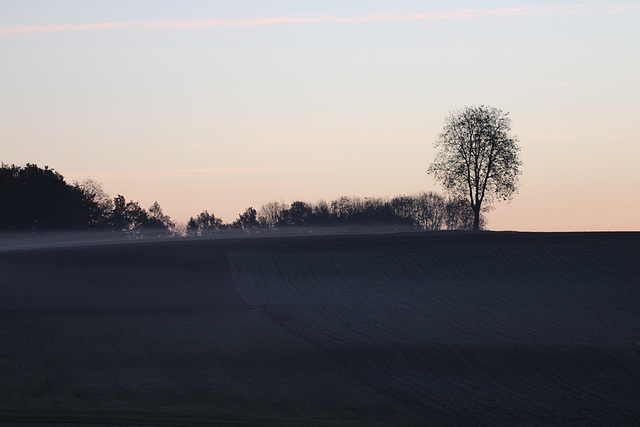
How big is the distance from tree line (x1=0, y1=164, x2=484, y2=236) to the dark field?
3182 centimetres

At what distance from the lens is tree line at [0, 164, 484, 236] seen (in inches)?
3347

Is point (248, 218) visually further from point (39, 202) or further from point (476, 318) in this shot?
point (476, 318)

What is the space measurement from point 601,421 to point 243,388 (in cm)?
813

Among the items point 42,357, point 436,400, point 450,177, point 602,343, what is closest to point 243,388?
point 436,400

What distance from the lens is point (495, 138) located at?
68875mm

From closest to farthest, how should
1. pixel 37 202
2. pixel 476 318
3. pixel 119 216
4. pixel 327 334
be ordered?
pixel 327 334, pixel 476 318, pixel 37 202, pixel 119 216

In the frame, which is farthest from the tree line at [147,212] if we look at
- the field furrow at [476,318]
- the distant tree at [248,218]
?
the field furrow at [476,318]

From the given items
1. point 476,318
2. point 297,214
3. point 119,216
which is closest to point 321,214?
point 297,214

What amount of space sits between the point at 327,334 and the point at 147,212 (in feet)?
365

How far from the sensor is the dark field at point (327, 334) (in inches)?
692

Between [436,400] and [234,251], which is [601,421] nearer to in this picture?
[436,400]

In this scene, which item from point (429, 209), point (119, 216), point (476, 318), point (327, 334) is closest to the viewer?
point (327, 334)

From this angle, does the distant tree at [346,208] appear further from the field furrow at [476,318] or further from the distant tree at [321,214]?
the field furrow at [476,318]

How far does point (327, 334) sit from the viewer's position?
26.4 metres
